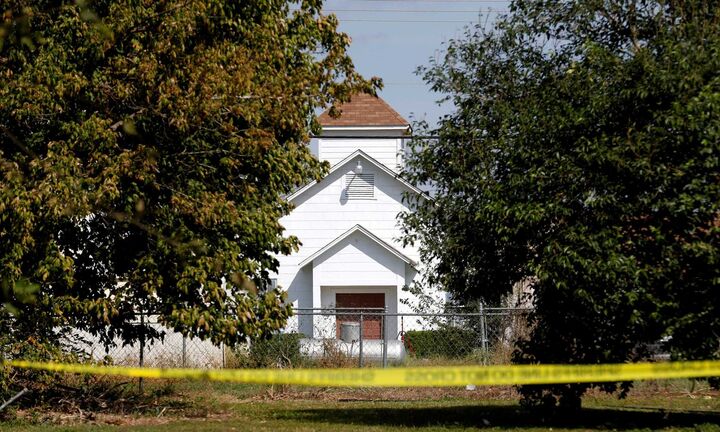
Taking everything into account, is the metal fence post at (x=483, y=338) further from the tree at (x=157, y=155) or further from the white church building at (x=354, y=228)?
the white church building at (x=354, y=228)

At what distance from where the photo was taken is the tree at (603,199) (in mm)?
11164

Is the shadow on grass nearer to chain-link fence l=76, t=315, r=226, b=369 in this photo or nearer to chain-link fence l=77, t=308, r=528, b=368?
chain-link fence l=77, t=308, r=528, b=368

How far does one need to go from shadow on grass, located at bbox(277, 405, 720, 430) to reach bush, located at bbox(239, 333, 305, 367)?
363 cm

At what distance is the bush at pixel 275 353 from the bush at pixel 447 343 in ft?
10.5

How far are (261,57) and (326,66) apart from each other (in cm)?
139

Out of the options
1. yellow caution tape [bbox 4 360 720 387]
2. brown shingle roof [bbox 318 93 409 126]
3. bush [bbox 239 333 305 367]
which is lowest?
yellow caution tape [bbox 4 360 720 387]

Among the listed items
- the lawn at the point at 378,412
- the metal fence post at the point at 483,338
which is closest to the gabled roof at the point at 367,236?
the metal fence post at the point at 483,338

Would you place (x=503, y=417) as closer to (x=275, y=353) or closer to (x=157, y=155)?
(x=157, y=155)

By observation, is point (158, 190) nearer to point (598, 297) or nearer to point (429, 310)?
point (598, 297)

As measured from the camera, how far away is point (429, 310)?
2586 cm

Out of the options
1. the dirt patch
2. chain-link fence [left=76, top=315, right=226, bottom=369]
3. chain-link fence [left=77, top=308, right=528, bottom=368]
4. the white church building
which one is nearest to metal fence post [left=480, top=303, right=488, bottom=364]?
chain-link fence [left=77, top=308, right=528, bottom=368]

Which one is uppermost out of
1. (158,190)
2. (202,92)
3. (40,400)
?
(202,92)

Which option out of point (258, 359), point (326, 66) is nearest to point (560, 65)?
point (326, 66)

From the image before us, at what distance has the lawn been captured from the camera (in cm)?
1302
